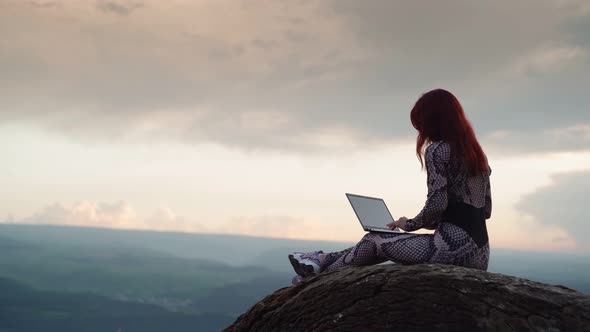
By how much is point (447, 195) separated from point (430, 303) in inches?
77.9

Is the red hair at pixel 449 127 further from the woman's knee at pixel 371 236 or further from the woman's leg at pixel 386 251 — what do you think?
the woman's knee at pixel 371 236

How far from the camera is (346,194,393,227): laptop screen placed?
356 inches

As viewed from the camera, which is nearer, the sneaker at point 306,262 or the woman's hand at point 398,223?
the woman's hand at point 398,223

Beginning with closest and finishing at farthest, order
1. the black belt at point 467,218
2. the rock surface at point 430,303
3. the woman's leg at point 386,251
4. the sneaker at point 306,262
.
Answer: the rock surface at point 430,303
the black belt at point 467,218
the woman's leg at point 386,251
the sneaker at point 306,262

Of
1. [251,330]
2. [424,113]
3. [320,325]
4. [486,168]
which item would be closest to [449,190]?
[486,168]

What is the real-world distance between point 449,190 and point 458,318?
2318 mm

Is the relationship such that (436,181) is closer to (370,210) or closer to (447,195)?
(447,195)

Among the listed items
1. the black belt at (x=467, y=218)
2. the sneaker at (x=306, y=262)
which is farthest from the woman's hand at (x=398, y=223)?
the sneaker at (x=306, y=262)

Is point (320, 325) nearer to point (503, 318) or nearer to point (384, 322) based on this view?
point (384, 322)

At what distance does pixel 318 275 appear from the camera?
9680 millimetres

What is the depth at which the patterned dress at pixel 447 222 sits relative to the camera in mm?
8852

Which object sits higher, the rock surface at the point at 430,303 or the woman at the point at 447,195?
the woman at the point at 447,195

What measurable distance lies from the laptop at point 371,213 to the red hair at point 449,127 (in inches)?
46.3

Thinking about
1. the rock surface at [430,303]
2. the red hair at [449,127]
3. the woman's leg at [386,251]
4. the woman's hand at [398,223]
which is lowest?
the rock surface at [430,303]
